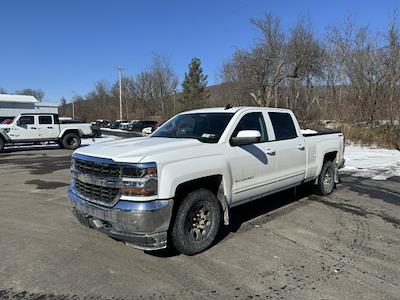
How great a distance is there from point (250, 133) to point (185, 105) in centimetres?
6306

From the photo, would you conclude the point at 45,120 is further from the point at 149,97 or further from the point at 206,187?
the point at 149,97

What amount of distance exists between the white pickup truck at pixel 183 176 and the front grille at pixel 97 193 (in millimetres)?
11

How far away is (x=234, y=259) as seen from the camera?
4457 mm

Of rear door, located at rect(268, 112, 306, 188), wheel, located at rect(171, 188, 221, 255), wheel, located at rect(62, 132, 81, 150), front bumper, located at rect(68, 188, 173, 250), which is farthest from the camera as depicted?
wheel, located at rect(62, 132, 81, 150)

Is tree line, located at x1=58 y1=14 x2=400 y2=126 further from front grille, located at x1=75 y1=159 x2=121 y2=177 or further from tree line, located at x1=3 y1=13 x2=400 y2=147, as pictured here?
front grille, located at x1=75 y1=159 x2=121 y2=177

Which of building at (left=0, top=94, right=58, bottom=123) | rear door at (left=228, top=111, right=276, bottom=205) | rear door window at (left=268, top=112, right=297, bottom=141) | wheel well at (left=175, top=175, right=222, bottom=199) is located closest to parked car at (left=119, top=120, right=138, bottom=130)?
building at (left=0, top=94, right=58, bottom=123)

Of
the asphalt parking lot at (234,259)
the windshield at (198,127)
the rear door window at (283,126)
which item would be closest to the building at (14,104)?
the windshield at (198,127)

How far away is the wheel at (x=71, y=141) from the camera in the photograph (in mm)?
20547

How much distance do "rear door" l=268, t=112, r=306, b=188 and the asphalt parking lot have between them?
0.65 metres

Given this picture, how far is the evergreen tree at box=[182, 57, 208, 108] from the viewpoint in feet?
218

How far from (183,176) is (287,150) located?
2.58 metres

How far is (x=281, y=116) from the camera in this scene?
6.57m

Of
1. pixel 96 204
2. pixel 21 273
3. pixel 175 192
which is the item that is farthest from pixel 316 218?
pixel 21 273

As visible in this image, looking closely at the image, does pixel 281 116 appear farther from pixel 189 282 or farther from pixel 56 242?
pixel 56 242
